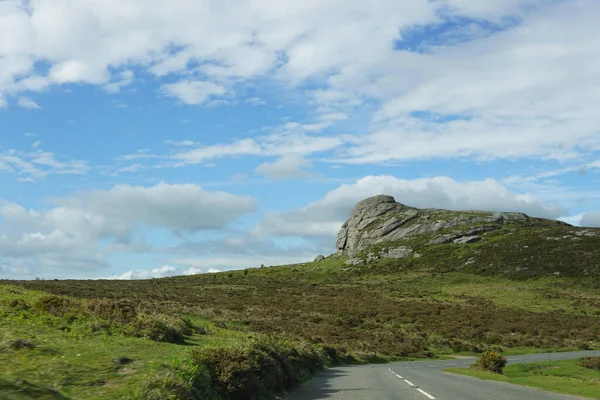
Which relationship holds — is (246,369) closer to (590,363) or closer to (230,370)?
(230,370)

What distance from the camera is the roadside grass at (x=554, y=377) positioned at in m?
22.1

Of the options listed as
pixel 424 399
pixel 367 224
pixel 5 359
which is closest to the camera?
pixel 5 359

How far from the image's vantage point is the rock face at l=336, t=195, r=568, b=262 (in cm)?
15262

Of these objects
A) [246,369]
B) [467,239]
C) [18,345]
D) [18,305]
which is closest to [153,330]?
[18,305]

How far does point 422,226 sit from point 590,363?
137 metres

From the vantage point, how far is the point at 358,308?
75812 millimetres

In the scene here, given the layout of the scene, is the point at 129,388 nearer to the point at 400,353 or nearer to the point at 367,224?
the point at 400,353

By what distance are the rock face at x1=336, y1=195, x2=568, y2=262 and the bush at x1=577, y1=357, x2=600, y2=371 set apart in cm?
10742

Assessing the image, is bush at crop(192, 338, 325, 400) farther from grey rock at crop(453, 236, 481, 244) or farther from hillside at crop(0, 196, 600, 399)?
grey rock at crop(453, 236, 481, 244)

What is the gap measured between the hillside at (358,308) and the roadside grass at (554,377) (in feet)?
33.5

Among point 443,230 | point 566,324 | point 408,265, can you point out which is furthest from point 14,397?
point 443,230

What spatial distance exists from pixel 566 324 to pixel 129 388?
226ft

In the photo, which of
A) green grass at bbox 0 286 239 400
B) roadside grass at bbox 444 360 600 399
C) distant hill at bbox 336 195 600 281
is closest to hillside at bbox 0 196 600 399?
green grass at bbox 0 286 239 400

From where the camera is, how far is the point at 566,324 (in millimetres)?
67562
